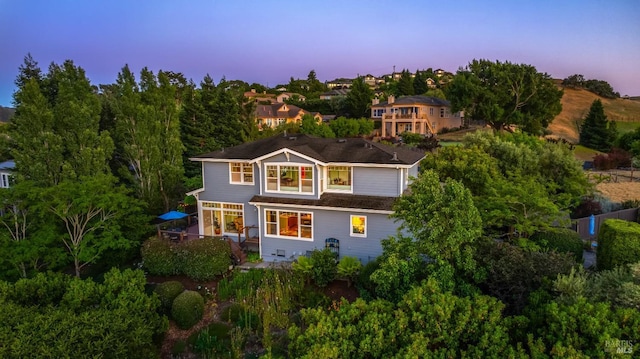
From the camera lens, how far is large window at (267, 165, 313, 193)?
18.2m

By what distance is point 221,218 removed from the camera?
68.2 ft

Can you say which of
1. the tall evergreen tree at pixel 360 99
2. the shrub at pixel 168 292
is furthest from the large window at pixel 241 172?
the tall evergreen tree at pixel 360 99

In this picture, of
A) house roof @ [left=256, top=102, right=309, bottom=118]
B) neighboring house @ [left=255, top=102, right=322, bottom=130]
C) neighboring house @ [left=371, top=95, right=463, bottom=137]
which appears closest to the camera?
neighboring house @ [left=371, top=95, right=463, bottom=137]

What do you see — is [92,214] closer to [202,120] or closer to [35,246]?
[35,246]

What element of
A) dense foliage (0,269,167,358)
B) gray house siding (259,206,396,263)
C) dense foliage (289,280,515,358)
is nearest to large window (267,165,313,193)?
gray house siding (259,206,396,263)

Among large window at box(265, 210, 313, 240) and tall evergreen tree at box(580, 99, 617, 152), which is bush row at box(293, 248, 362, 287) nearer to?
large window at box(265, 210, 313, 240)

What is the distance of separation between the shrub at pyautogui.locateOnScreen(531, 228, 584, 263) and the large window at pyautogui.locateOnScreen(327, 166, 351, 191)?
8529 millimetres

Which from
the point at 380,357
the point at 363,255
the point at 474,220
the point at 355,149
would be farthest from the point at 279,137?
the point at 380,357

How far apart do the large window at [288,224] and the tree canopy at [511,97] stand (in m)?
42.8

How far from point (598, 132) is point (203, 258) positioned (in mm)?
57379

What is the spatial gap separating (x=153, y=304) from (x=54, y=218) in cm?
849

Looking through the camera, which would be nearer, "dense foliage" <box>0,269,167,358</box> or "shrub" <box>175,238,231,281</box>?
"dense foliage" <box>0,269,167,358</box>

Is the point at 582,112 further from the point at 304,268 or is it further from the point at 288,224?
the point at 304,268

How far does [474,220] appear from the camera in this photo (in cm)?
1112
